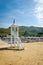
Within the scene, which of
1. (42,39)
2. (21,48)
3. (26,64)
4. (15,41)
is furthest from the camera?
(42,39)

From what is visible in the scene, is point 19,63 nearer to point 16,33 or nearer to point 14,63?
point 14,63

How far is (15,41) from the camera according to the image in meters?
13.4

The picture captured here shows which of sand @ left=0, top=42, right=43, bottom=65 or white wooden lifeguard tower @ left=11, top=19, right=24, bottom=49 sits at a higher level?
white wooden lifeguard tower @ left=11, top=19, right=24, bottom=49

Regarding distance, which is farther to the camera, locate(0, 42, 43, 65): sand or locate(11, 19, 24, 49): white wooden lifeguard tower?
locate(11, 19, 24, 49): white wooden lifeguard tower

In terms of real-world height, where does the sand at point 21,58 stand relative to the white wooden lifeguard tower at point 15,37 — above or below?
below

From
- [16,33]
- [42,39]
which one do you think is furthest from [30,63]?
[42,39]

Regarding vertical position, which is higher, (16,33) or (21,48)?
(16,33)

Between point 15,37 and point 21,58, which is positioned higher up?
point 15,37

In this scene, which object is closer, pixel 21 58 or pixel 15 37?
pixel 21 58

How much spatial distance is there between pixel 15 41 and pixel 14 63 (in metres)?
6.72

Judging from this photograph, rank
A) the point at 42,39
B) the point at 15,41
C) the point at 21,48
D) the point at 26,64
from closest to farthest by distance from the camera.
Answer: the point at 26,64 → the point at 21,48 → the point at 15,41 → the point at 42,39

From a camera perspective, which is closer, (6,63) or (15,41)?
(6,63)

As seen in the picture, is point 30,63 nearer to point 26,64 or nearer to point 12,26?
point 26,64

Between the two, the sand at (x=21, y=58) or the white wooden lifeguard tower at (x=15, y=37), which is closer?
the sand at (x=21, y=58)
